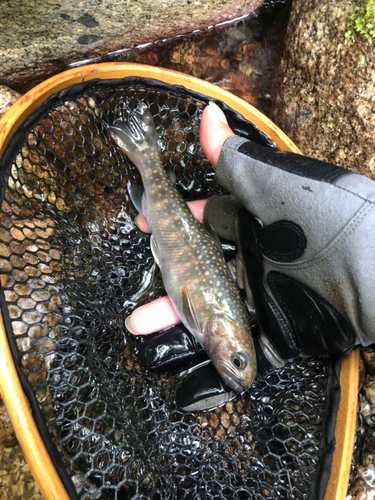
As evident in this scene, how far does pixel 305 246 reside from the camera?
4.70 feet

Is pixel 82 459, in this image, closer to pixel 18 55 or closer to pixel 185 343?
pixel 185 343

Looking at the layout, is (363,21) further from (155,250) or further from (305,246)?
(155,250)

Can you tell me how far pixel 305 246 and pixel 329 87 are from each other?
1.47 m

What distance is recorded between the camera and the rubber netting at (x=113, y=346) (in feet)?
5.74

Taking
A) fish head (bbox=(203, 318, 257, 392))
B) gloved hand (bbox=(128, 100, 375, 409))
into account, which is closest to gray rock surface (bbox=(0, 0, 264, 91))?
gloved hand (bbox=(128, 100, 375, 409))

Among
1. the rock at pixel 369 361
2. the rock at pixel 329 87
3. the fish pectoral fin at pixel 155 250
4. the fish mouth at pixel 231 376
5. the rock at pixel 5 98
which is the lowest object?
the rock at pixel 369 361

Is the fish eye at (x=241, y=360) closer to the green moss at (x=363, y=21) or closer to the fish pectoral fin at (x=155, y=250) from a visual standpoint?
the fish pectoral fin at (x=155, y=250)

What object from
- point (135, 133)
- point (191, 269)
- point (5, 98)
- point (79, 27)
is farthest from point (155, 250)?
point (79, 27)

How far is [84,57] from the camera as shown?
253 centimetres

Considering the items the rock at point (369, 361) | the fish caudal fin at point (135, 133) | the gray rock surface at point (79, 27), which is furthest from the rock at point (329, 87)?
the rock at point (369, 361)

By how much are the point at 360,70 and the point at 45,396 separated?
2757 millimetres

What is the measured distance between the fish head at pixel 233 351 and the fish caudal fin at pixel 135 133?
4.05 ft

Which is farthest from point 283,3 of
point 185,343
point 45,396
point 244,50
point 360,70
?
point 45,396

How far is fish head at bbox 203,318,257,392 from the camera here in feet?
6.11
